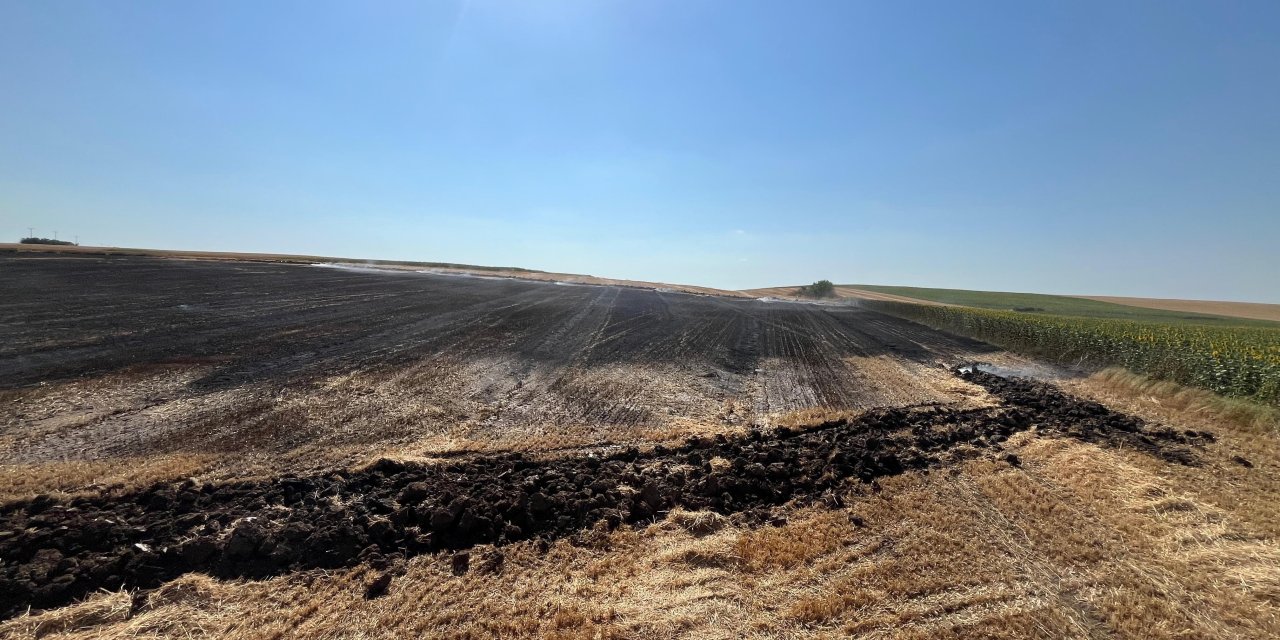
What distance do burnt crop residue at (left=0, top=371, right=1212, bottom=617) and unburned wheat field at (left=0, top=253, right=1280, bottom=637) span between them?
0.11 feet

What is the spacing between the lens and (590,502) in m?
5.27

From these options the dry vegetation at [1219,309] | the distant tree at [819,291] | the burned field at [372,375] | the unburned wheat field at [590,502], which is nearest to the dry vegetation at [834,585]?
the unburned wheat field at [590,502]

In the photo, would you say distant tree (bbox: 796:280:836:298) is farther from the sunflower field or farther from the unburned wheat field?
the unburned wheat field

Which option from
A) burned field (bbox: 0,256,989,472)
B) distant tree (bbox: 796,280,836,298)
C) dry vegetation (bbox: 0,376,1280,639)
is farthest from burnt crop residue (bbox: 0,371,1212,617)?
distant tree (bbox: 796,280,836,298)

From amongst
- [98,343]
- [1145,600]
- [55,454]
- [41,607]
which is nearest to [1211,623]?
[1145,600]

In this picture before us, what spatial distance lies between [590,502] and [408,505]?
1.79m

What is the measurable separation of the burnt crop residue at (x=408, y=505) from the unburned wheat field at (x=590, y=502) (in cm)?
3

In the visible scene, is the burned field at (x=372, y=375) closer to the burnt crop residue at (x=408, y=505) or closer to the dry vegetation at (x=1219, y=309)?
the burnt crop residue at (x=408, y=505)

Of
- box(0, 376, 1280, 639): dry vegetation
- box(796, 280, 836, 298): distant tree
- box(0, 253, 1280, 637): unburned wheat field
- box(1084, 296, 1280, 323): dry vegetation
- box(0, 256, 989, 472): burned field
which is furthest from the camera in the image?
box(796, 280, 836, 298): distant tree

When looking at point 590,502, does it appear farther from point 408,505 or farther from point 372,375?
point 372,375

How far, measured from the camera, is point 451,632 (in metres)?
3.40

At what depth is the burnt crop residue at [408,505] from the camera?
159 inches

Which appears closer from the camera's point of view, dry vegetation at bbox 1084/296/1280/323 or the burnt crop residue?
the burnt crop residue

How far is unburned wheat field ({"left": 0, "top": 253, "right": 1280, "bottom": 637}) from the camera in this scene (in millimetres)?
3656
